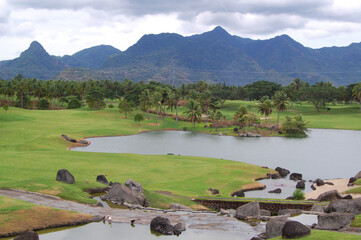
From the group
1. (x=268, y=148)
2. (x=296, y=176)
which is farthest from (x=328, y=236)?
(x=268, y=148)

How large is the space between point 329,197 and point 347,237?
1942cm

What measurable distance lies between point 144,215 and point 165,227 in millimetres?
4631

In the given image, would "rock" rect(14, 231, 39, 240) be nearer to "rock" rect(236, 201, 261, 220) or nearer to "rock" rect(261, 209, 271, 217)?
"rock" rect(236, 201, 261, 220)

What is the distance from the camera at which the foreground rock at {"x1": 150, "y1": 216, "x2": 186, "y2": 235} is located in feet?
103

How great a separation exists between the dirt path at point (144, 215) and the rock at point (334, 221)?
562cm

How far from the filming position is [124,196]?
39.6 metres

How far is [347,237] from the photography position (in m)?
24.2

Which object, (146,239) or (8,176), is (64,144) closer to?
(8,176)

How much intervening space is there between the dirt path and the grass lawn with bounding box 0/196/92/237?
1.93 meters

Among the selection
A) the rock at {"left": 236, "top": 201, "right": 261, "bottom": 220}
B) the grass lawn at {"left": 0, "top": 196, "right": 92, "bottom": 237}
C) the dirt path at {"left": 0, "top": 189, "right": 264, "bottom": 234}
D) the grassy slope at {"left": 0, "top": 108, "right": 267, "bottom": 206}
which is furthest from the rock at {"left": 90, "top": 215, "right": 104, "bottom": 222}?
the rock at {"left": 236, "top": 201, "right": 261, "bottom": 220}

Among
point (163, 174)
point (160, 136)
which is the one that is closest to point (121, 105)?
point (160, 136)

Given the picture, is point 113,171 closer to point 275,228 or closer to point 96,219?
point 96,219

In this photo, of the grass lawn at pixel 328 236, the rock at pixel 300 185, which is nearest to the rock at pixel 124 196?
the grass lawn at pixel 328 236

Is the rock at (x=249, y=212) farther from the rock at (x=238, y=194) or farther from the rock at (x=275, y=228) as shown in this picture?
the rock at (x=238, y=194)
